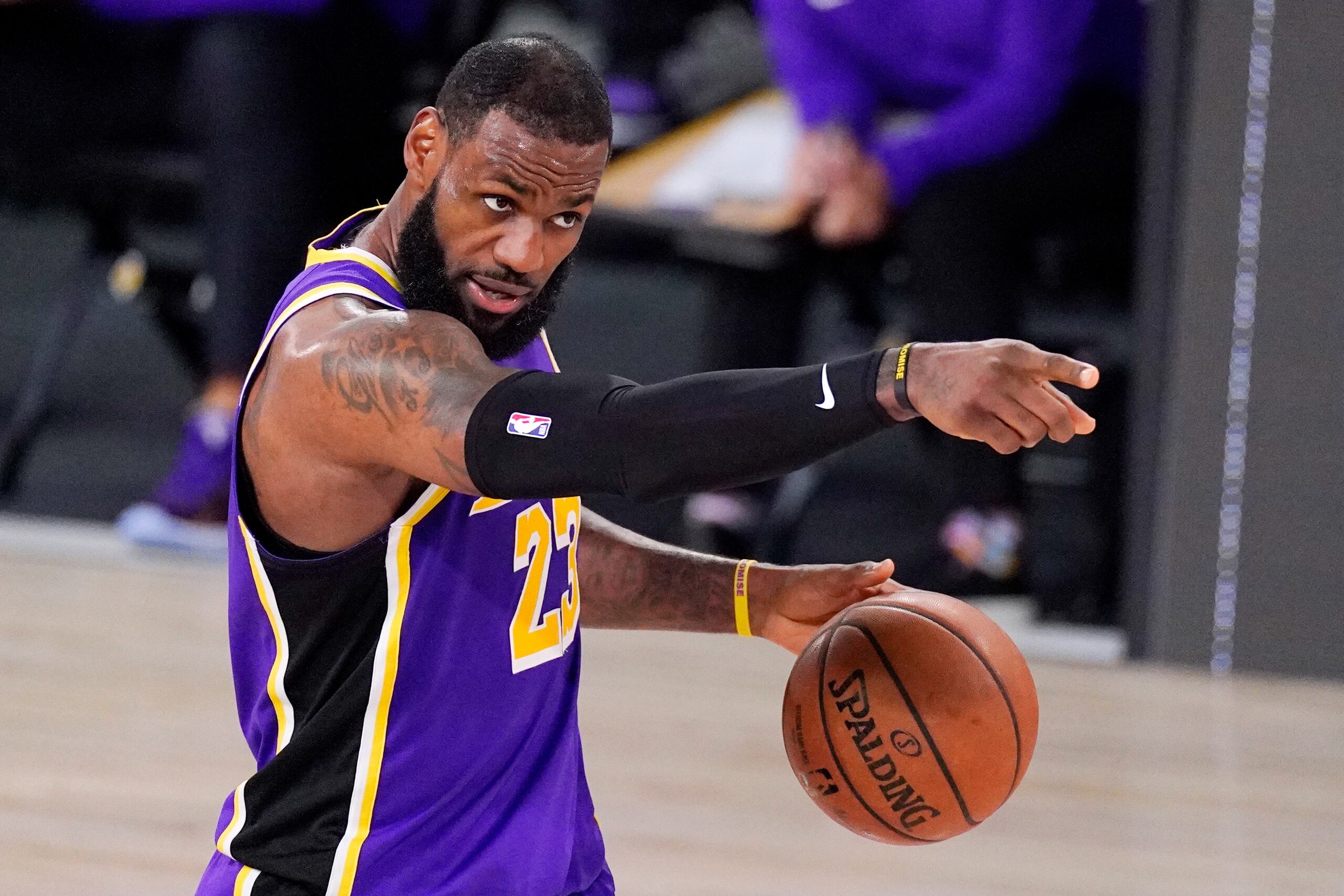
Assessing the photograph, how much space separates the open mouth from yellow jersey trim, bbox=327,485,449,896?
202 millimetres

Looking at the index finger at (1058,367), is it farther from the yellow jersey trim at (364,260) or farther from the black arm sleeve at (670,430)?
the yellow jersey trim at (364,260)

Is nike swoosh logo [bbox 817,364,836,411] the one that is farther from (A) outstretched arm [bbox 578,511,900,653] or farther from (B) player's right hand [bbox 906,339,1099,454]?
(A) outstretched arm [bbox 578,511,900,653]

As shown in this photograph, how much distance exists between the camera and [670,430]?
1562 mm

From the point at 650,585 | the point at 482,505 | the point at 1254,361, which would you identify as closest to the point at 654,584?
the point at 650,585

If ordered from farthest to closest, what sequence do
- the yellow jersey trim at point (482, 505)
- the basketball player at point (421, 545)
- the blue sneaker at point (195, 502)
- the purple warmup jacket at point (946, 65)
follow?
1. the blue sneaker at point (195, 502)
2. the purple warmup jacket at point (946, 65)
3. the yellow jersey trim at point (482, 505)
4. the basketball player at point (421, 545)

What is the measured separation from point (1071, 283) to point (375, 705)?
12.3ft

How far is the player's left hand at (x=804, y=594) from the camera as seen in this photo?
212 centimetres

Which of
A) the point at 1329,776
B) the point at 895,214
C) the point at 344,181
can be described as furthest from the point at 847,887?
the point at 344,181

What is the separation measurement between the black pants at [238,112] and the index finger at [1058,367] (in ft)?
13.2

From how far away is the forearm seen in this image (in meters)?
2.21

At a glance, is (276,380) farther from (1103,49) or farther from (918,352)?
(1103,49)

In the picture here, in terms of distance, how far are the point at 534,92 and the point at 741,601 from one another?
701 millimetres

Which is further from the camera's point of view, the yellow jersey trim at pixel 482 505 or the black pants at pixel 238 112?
the black pants at pixel 238 112

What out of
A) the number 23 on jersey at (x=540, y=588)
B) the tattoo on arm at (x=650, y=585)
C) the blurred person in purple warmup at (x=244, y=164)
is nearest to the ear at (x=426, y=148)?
the number 23 on jersey at (x=540, y=588)
